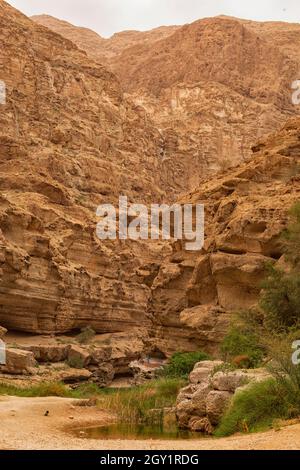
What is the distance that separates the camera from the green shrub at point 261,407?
11.2 metres

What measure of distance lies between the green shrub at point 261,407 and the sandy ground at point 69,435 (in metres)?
1.09

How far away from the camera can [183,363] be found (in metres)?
23.4

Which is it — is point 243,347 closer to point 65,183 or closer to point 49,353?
point 49,353

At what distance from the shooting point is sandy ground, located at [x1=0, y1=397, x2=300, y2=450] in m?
8.74

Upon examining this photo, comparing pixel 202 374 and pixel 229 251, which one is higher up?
pixel 229 251

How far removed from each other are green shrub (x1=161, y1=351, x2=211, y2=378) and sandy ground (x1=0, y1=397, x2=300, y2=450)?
5.52 meters

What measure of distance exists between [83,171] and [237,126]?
40.5 meters

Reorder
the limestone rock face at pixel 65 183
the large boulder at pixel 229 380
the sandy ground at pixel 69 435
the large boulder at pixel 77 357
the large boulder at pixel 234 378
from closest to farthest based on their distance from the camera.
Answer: the sandy ground at pixel 69 435
the large boulder at pixel 234 378
the large boulder at pixel 229 380
the large boulder at pixel 77 357
the limestone rock face at pixel 65 183

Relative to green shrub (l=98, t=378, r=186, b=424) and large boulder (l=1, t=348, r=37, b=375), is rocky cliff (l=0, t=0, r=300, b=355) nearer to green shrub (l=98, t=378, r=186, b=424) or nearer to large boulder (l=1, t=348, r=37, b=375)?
green shrub (l=98, t=378, r=186, b=424)

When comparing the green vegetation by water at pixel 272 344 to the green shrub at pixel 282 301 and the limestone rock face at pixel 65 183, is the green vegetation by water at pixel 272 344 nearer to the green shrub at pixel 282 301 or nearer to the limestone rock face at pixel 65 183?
the green shrub at pixel 282 301

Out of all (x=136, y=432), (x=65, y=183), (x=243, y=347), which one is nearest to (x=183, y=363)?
(x=243, y=347)

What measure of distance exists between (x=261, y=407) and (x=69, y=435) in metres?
3.78

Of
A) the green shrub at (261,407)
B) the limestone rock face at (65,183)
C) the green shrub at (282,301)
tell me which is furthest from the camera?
the limestone rock face at (65,183)

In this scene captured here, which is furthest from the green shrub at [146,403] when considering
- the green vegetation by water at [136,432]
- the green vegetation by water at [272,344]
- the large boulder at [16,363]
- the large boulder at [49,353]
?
the large boulder at [49,353]
